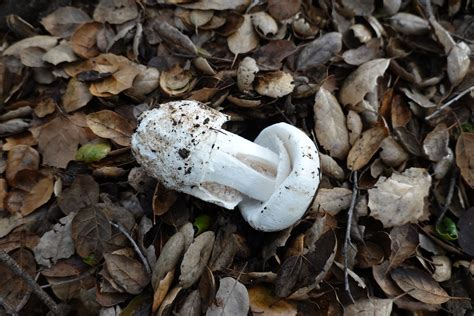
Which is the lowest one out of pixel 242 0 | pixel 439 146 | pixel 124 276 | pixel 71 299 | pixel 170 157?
pixel 71 299

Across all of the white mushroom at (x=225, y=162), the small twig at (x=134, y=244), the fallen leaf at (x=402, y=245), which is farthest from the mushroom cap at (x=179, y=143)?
the fallen leaf at (x=402, y=245)

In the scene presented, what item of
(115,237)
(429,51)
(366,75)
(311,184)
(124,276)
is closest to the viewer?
(311,184)

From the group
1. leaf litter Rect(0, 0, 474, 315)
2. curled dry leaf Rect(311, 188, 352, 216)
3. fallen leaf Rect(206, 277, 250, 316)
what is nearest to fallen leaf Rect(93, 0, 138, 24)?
leaf litter Rect(0, 0, 474, 315)

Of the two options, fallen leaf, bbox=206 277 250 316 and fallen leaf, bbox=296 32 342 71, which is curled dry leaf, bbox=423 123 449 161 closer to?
fallen leaf, bbox=296 32 342 71

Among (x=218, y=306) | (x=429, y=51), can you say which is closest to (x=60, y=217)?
(x=218, y=306)

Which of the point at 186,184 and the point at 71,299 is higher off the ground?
the point at 186,184

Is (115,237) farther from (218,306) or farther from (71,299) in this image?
(218,306)
